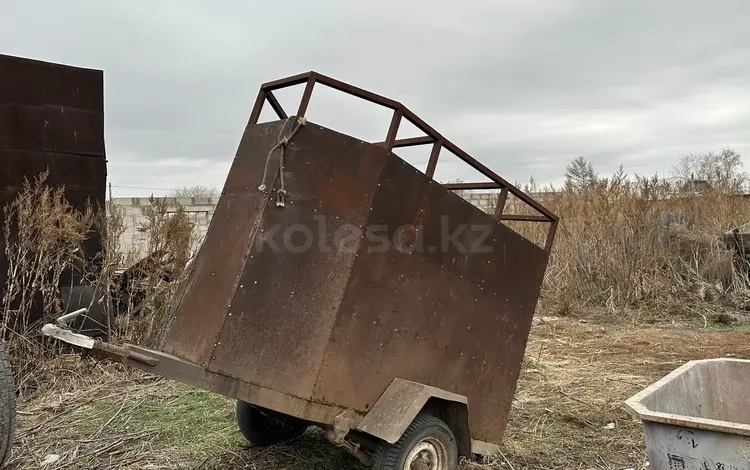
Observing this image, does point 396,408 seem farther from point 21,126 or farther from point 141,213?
point 141,213

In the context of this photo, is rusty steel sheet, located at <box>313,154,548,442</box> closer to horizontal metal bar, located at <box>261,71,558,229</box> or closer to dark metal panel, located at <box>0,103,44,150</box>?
horizontal metal bar, located at <box>261,71,558,229</box>

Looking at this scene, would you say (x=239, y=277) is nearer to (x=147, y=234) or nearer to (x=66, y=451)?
(x=66, y=451)

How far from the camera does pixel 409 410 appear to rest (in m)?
3.33

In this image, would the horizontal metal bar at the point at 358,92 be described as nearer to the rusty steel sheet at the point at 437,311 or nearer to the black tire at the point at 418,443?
the rusty steel sheet at the point at 437,311

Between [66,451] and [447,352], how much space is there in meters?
2.97

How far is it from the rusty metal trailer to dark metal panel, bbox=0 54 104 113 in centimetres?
428

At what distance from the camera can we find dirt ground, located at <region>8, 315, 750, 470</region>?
4312mm

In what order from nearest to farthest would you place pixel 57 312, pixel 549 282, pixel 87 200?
pixel 57 312 → pixel 87 200 → pixel 549 282

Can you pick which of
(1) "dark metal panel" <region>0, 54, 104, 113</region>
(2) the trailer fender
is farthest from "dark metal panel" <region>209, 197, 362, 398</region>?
(1) "dark metal panel" <region>0, 54, 104, 113</region>

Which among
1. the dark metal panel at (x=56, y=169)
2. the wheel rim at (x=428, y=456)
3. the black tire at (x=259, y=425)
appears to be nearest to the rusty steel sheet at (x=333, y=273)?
the wheel rim at (x=428, y=456)

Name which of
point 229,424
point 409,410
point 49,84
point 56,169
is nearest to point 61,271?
point 56,169

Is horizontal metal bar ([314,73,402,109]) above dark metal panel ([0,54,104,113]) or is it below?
below

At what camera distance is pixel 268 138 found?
3.44 meters

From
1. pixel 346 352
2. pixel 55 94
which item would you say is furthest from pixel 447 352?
pixel 55 94
